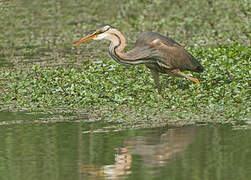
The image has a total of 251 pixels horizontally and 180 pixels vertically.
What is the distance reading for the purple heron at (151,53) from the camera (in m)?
11.0

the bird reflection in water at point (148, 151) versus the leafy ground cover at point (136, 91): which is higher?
the leafy ground cover at point (136, 91)

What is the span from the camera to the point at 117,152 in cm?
869

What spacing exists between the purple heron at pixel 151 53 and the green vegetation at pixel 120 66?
1.18ft

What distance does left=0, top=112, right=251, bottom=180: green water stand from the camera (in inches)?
306

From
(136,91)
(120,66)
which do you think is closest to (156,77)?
(136,91)

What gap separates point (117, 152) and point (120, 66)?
5015 millimetres

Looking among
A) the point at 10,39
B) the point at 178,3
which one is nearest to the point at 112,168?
the point at 10,39

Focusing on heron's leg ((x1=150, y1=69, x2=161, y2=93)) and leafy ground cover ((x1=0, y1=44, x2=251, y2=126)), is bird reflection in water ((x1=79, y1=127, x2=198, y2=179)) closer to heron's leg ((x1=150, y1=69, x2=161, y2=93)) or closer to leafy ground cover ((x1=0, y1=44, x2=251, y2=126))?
leafy ground cover ((x1=0, y1=44, x2=251, y2=126))

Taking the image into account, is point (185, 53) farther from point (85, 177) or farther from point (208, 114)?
point (85, 177)

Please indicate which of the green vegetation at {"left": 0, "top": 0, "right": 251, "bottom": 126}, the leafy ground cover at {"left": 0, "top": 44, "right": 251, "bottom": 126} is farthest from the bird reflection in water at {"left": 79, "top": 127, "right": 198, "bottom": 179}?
the leafy ground cover at {"left": 0, "top": 44, "right": 251, "bottom": 126}

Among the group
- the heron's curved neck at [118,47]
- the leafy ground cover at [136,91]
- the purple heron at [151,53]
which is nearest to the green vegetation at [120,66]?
the leafy ground cover at [136,91]

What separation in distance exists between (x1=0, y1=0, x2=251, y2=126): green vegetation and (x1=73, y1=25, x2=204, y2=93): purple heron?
1.18 feet

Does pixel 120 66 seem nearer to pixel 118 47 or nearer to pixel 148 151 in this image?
pixel 118 47

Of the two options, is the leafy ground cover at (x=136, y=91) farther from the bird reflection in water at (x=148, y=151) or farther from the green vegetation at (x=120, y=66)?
the bird reflection in water at (x=148, y=151)
